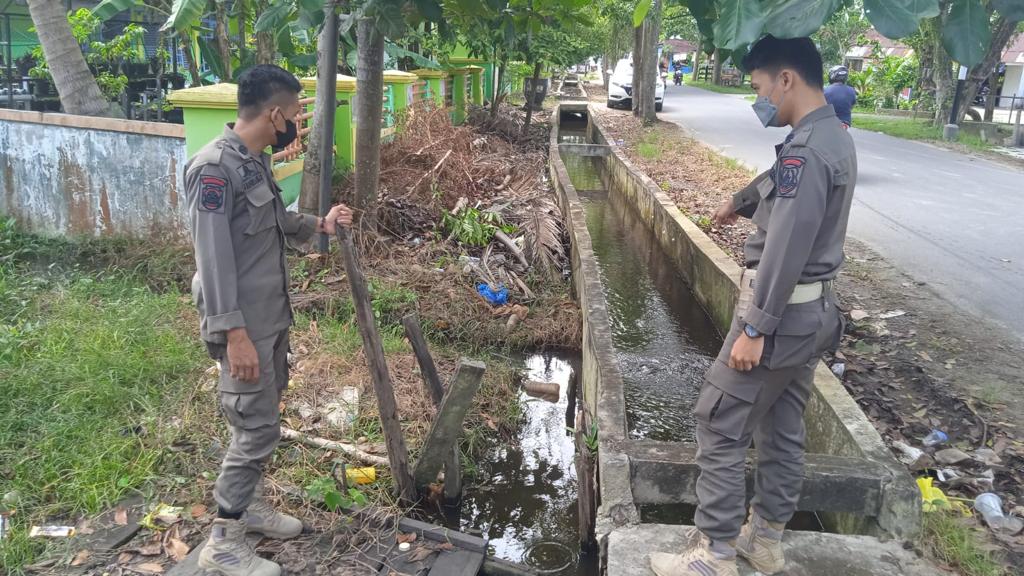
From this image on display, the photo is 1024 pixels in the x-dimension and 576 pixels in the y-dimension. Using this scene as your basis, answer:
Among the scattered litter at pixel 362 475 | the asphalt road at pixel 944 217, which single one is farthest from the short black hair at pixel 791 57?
the asphalt road at pixel 944 217

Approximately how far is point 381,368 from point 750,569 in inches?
67.1

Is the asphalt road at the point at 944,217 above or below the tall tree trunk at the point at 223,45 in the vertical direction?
below

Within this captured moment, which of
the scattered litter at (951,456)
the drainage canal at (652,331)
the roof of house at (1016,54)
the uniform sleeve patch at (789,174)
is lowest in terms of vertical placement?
the drainage canal at (652,331)

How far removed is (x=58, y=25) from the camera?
21.8 ft

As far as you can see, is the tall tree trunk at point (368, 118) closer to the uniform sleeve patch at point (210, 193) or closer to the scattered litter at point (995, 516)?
the uniform sleeve patch at point (210, 193)

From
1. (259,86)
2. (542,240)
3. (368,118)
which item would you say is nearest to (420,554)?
(259,86)

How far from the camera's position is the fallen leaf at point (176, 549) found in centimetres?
296

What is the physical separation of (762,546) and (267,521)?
1944 mm

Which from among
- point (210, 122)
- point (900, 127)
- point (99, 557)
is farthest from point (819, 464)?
point (900, 127)

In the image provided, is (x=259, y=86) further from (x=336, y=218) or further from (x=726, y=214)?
(x=726, y=214)

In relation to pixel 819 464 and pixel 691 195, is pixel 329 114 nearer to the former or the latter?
pixel 819 464

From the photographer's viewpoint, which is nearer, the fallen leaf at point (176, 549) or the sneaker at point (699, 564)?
the sneaker at point (699, 564)

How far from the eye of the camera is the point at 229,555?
9.11 feet

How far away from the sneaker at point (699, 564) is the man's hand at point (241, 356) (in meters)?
1.62
